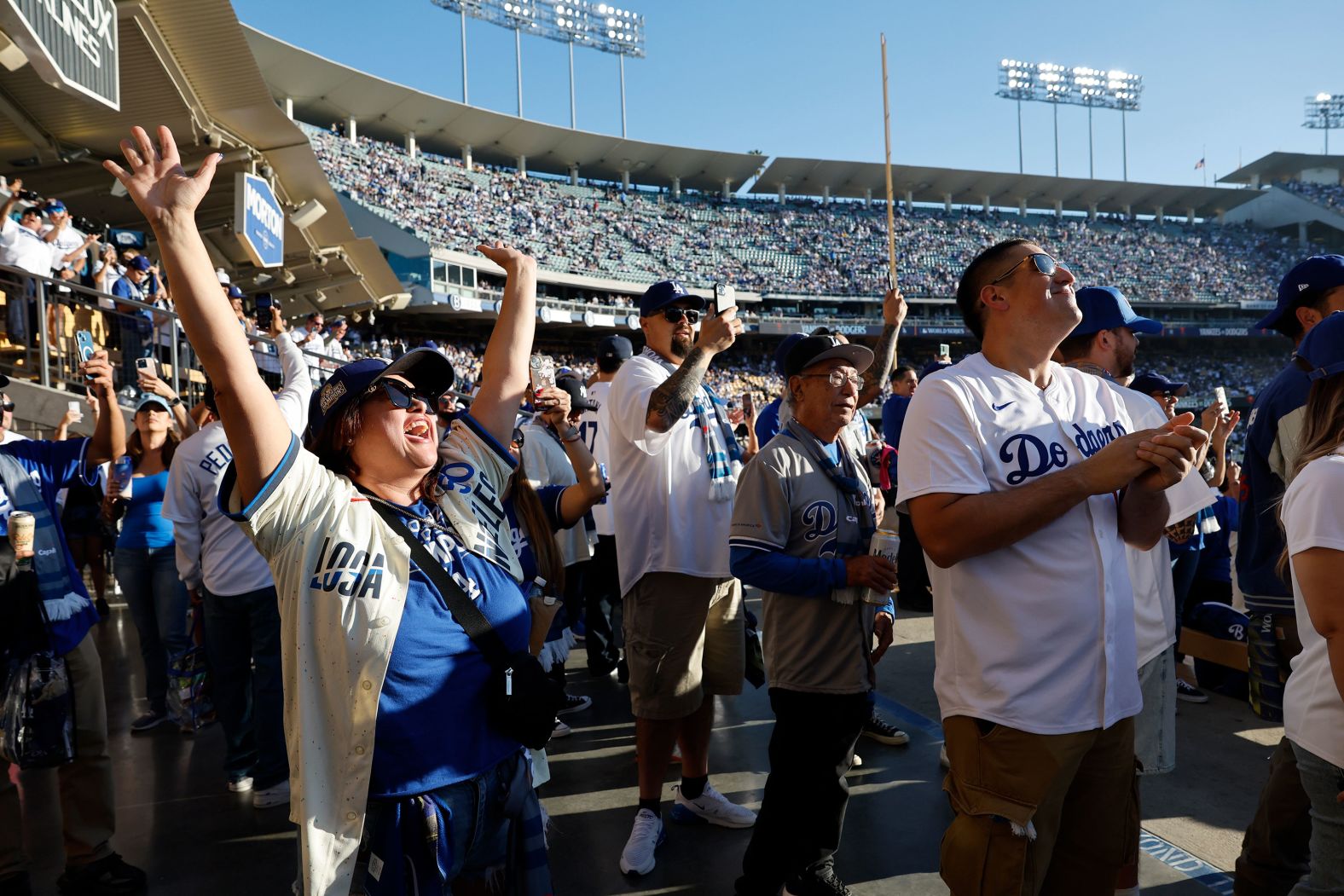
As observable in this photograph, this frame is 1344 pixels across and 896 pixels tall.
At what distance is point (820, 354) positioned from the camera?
2902 millimetres

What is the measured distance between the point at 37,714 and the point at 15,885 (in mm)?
586

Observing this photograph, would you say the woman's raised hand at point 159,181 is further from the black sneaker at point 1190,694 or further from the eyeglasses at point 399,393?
the black sneaker at point 1190,694

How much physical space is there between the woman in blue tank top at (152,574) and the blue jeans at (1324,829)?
Result: 17.1ft

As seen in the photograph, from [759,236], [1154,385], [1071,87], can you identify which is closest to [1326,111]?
[1071,87]

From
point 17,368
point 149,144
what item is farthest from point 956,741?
point 17,368

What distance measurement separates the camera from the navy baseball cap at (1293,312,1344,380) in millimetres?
1885

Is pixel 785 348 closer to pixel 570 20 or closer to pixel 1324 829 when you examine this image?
pixel 1324 829

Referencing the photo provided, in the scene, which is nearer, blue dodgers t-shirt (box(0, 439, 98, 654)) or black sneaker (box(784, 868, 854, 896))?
black sneaker (box(784, 868, 854, 896))

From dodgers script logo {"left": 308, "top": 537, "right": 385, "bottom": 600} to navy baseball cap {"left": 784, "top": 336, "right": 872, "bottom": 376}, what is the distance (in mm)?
1737

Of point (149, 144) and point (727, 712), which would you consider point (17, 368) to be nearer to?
point (727, 712)

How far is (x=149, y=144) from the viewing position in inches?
60.5

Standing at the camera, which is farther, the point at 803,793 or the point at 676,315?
the point at 676,315

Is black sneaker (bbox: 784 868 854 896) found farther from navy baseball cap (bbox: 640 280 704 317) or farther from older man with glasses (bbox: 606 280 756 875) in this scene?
navy baseball cap (bbox: 640 280 704 317)

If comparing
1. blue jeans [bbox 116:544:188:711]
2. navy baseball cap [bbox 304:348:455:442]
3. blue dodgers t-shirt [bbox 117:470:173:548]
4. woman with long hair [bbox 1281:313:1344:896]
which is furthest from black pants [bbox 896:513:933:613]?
blue dodgers t-shirt [bbox 117:470:173:548]
